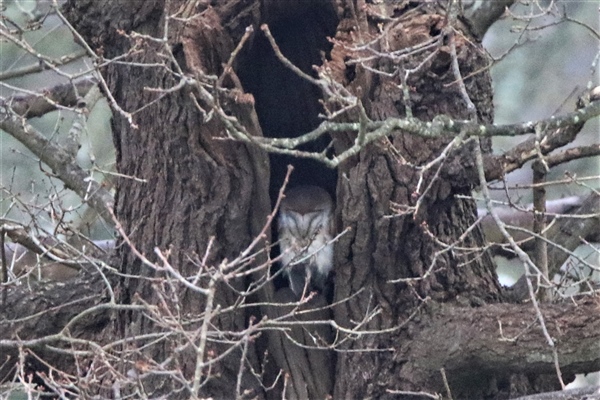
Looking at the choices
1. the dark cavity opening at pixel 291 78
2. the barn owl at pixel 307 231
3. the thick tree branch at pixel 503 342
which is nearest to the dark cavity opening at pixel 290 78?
the dark cavity opening at pixel 291 78

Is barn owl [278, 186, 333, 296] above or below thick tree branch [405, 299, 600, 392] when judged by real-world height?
above

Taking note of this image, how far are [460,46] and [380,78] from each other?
15.9 inches

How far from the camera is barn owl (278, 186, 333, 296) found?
447 cm

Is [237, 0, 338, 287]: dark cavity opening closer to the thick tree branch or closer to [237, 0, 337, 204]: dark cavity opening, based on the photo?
[237, 0, 337, 204]: dark cavity opening

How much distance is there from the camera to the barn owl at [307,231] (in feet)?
14.7

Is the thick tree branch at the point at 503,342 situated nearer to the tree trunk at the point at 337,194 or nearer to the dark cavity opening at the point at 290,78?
the tree trunk at the point at 337,194

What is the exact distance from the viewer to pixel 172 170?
13.7ft

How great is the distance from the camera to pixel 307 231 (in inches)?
189

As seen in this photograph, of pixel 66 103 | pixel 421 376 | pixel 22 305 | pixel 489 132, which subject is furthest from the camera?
pixel 66 103

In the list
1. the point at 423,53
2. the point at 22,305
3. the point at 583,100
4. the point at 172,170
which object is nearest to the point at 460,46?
the point at 423,53

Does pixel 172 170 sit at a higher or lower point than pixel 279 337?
higher

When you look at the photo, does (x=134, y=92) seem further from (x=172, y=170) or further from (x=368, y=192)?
(x=368, y=192)

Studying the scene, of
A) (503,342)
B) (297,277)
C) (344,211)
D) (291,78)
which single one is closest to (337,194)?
(344,211)

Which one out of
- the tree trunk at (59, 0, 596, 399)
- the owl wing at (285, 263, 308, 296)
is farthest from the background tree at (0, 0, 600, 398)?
the owl wing at (285, 263, 308, 296)
